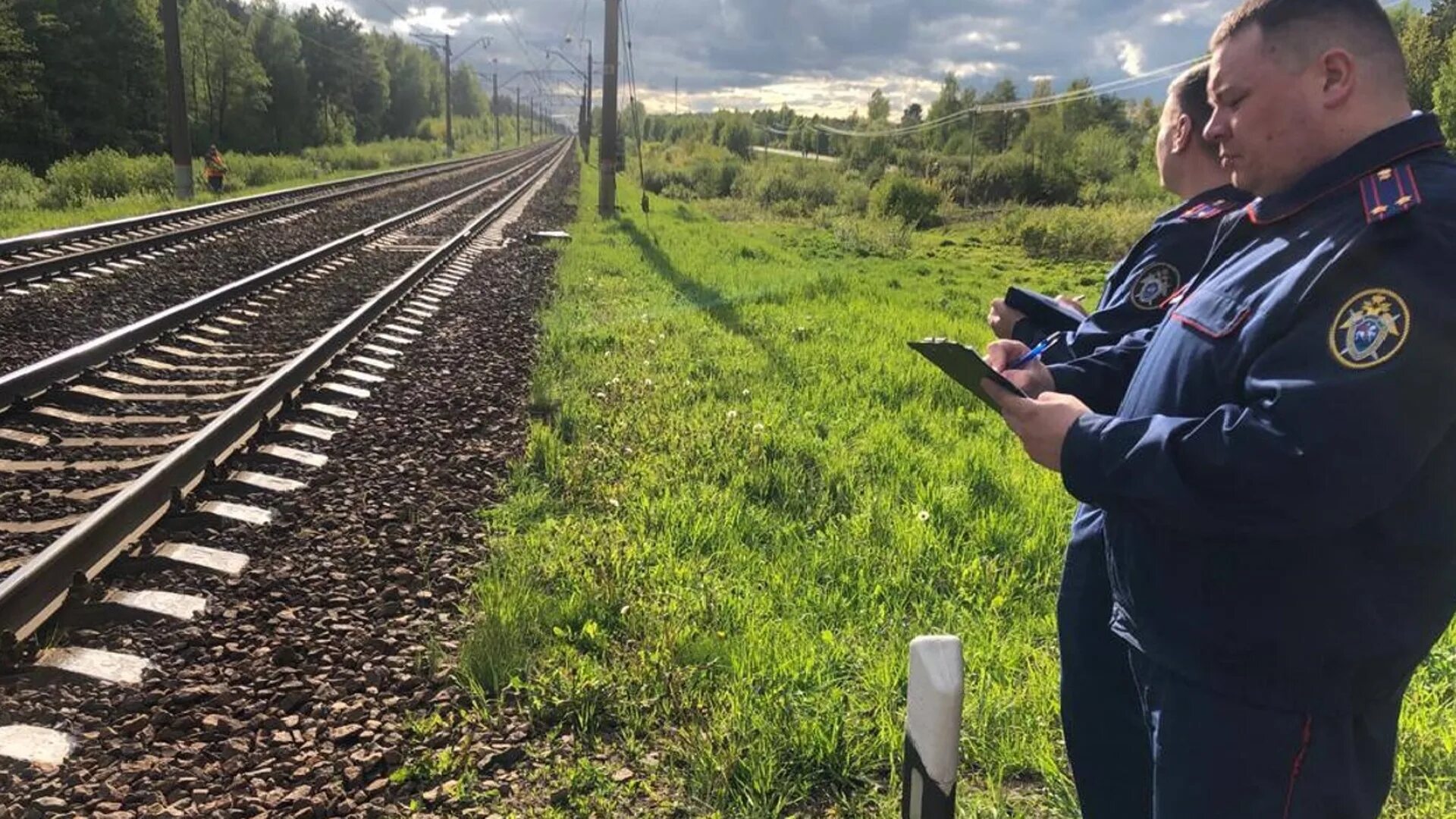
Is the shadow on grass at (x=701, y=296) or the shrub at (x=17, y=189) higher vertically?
the shrub at (x=17, y=189)

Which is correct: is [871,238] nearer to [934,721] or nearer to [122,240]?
[122,240]

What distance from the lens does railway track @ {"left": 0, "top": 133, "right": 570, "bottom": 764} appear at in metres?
3.42

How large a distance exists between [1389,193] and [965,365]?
70 cm

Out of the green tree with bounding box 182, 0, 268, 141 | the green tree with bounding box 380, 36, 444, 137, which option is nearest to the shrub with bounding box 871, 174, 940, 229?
the green tree with bounding box 182, 0, 268, 141

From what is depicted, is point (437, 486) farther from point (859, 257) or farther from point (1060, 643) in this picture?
point (859, 257)

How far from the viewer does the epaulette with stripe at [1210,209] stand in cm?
193

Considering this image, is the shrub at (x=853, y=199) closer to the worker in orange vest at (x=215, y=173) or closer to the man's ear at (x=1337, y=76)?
the worker in orange vest at (x=215, y=173)

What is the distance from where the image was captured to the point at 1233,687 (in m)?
1.40

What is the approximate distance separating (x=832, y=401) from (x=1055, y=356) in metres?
4.74

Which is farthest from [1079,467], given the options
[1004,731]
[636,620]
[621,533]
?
[621,533]

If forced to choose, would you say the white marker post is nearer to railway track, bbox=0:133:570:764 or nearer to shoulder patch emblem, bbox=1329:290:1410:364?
shoulder patch emblem, bbox=1329:290:1410:364

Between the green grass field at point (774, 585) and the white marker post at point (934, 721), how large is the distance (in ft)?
3.93

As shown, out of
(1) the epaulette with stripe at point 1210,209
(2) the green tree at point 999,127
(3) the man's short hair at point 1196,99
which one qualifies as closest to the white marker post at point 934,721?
(1) the epaulette with stripe at point 1210,209

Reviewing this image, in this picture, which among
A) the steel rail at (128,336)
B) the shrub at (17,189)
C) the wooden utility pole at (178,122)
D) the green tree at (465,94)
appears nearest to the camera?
Answer: the steel rail at (128,336)
